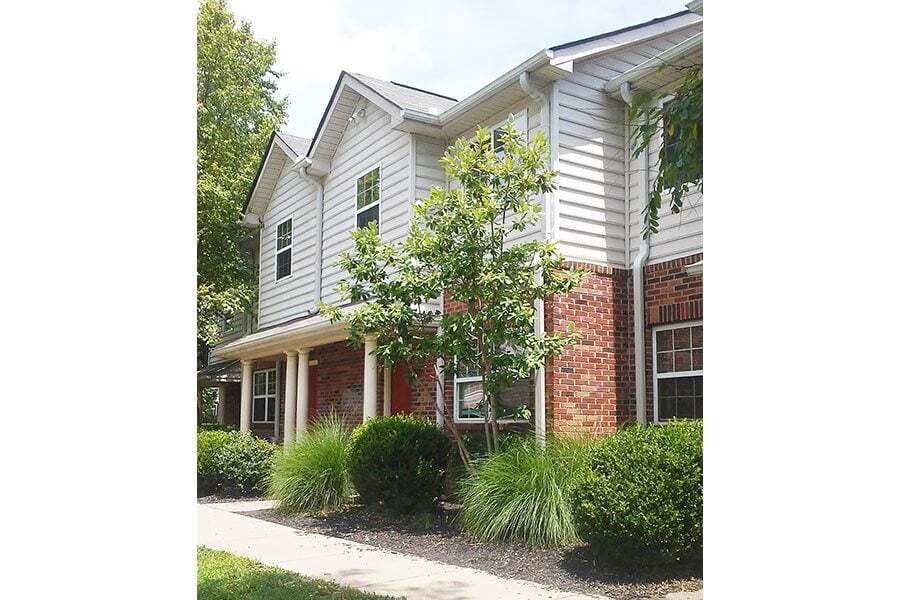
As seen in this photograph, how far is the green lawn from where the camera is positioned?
5594mm

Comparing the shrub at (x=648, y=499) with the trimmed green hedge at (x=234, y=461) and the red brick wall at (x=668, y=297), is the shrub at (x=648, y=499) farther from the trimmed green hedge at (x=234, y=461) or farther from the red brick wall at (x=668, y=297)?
the trimmed green hedge at (x=234, y=461)

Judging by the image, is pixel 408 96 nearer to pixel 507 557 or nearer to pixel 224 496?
pixel 224 496

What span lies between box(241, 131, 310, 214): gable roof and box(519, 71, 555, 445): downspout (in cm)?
636

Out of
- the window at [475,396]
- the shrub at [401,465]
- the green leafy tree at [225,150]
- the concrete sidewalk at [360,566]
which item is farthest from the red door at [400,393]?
the green leafy tree at [225,150]

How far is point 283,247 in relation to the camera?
16875 millimetres

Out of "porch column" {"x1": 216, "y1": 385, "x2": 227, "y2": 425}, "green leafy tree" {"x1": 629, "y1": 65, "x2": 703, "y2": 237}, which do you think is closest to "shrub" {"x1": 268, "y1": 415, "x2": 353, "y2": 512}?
"green leafy tree" {"x1": 629, "y1": 65, "x2": 703, "y2": 237}

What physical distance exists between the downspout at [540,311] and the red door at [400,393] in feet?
11.3

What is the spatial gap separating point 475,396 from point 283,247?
7.24 meters

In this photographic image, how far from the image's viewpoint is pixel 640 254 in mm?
10047

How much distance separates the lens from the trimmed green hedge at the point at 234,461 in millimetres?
12695

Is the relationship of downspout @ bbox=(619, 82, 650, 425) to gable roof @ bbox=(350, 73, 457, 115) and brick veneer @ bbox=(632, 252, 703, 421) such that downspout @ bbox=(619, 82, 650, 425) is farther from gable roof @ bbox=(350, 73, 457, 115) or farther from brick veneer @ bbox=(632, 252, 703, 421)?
gable roof @ bbox=(350, 73, 457, 115)

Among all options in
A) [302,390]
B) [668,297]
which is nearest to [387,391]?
[302,390]
